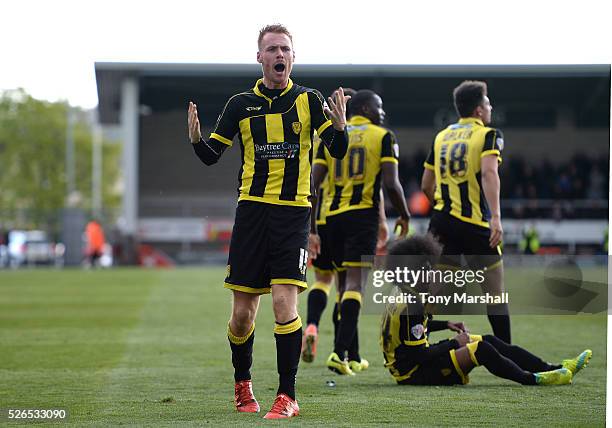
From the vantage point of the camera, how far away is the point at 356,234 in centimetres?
816

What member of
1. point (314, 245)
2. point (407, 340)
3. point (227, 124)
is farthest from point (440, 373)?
point (227, 124)

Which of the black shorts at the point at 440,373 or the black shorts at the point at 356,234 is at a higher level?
the black shorts at the point at 356,234

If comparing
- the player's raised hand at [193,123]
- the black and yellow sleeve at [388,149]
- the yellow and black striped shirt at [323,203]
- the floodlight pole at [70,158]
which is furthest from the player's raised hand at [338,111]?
the floodlight pole at [70,158]

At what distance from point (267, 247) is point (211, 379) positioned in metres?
2.04

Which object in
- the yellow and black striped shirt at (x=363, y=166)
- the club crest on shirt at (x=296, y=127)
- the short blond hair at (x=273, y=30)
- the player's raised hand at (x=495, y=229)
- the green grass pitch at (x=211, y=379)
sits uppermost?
the short blond hair at (x=273, y=30)

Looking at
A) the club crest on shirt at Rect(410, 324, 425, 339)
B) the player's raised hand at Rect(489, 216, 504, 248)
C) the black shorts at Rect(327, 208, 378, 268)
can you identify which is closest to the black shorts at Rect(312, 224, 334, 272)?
the black shorts at Rect(327, 208, 378, 268)

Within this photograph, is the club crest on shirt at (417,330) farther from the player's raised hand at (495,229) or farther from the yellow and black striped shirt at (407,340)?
the player's raised hand at (495,229)

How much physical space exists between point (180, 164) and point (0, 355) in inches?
1254

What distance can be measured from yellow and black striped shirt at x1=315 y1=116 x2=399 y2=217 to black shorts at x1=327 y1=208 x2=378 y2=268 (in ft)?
0.18

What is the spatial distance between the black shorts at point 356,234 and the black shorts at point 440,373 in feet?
4.53

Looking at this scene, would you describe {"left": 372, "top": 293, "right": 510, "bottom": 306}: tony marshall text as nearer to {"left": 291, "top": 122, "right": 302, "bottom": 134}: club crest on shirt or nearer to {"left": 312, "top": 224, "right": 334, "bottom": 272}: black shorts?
{"left": 312, "top": 224, "right": 334, "bottom": 272}: black shorts

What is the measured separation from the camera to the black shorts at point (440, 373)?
22.5 ft

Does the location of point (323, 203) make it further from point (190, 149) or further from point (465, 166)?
point (190, 149)

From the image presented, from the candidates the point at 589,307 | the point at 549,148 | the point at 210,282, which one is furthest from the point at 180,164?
the point at 589,307
